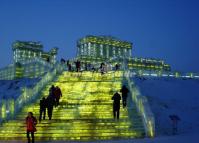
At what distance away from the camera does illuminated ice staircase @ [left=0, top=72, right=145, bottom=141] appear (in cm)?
2203

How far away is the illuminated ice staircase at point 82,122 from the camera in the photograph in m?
22.0

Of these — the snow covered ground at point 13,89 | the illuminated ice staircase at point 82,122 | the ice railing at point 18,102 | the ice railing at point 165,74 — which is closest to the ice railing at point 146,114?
the illuminated ice staircase at point 82,122

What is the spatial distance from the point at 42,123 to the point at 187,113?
53.2 ft

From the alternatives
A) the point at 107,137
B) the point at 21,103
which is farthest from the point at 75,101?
the point at 107,137

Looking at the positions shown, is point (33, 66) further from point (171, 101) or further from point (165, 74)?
point (171, 101)

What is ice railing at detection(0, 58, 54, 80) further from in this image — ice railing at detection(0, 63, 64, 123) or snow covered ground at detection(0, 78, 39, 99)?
ice railing at detection(0, 63, 64, 123)

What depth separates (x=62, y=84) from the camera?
35531 mm

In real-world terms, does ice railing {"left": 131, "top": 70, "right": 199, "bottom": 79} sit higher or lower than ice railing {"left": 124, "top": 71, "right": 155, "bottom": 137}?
higher

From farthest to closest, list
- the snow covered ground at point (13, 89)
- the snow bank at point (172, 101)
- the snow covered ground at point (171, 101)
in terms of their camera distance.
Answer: the snow covered ground at point (13, 89), the snow bank at point (172, 101), the snow covered ground at point (171, 101)

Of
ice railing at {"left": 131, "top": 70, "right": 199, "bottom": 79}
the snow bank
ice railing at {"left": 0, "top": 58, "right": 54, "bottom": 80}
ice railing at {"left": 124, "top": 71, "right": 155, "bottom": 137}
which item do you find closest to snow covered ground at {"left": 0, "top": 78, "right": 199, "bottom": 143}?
the snow bank

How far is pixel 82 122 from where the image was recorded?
2342 cm

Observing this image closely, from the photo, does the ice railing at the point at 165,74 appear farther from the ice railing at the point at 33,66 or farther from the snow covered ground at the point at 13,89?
the snow covered ground at the point at 13,89

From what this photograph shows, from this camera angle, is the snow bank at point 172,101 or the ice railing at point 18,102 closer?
the ice railing at point 18,102

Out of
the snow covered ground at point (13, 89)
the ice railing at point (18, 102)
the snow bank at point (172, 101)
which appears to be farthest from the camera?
the snow covered ground at point (13, 89)
